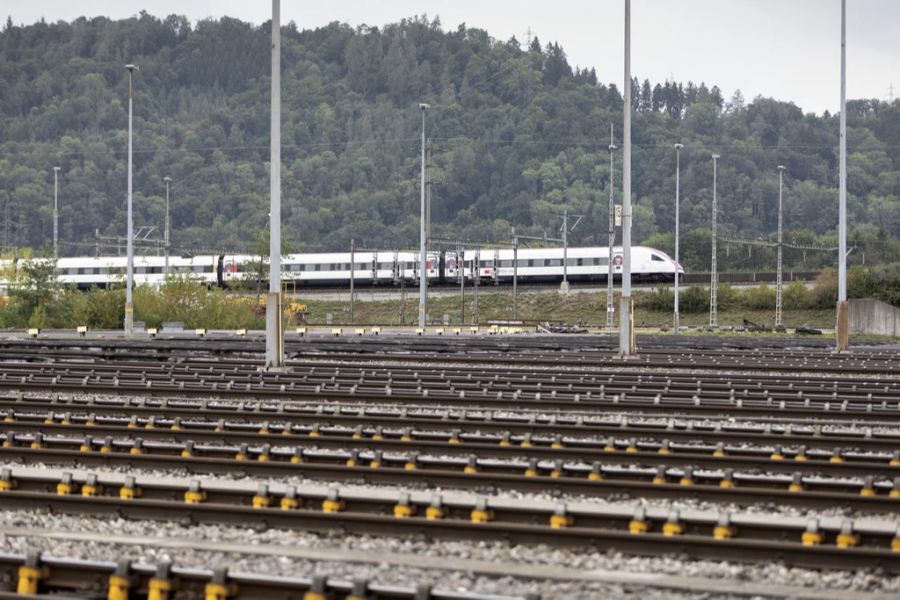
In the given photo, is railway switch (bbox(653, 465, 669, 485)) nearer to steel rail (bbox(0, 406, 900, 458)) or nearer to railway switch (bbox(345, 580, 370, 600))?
steel rail (bbox(0, 406, 900, 458))

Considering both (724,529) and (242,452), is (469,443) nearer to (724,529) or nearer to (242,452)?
(242,452)

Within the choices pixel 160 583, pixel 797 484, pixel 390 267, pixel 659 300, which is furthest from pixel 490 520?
pixel 390 267

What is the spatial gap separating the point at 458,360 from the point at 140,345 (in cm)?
1210

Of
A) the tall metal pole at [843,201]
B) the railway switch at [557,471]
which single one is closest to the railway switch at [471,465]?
the railway switch at [557,471]

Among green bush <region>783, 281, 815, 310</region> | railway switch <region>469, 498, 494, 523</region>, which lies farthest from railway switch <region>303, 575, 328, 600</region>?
green bush <region>783, 281, 815, 310</region>

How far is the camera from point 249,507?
47.3 ft

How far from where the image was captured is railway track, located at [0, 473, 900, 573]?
40.7 feet

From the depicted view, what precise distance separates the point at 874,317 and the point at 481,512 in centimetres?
6197

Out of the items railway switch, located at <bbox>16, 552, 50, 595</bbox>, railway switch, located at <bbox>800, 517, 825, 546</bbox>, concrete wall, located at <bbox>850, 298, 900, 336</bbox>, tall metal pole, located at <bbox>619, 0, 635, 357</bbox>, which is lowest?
railway switch, located at <bbox>16, 552, 50, 595</bbox>

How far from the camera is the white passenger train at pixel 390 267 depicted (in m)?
98.8

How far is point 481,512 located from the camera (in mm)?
13977

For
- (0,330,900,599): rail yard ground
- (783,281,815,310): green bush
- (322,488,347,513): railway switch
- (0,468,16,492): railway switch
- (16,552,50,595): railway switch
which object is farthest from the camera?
(783,281,815,310): green bush

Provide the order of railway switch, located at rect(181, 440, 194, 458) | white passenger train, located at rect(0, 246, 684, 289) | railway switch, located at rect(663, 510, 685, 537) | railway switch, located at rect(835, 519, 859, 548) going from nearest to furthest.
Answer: railway switch, located at rect(835, 519, 859, 548) < railway switch, located at rect(663, 510, 685, 537) < railway switch, located at rect(181, 440, 194, 458) < white passenger train, located at rect(0, 246, 684, 289)

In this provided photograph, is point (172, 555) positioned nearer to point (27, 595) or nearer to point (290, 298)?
point (27, 595)
